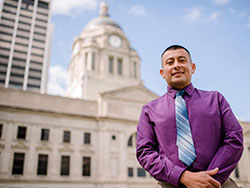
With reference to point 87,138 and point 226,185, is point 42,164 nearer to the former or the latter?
point 87,138

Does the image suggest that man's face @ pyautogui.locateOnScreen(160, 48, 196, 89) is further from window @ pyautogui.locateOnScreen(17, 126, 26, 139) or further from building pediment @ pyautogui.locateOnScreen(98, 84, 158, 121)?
building pediment @ pyautogui.locateOnScreen(98, 84, 158, 121)

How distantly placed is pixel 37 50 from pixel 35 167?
51969 millimetres

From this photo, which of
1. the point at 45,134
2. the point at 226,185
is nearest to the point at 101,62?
the point at 45,134

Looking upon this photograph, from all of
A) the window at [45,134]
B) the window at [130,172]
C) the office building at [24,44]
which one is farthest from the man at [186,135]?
the office building at [24,44]

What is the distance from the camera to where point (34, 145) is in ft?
72.3

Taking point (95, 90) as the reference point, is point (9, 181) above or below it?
below

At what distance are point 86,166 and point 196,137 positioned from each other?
74.1 ft

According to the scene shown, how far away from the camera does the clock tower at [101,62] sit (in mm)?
32781

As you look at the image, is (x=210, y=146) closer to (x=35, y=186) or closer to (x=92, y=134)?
(x=35, y=186)

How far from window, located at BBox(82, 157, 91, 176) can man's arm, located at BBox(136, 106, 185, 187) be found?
22.1m

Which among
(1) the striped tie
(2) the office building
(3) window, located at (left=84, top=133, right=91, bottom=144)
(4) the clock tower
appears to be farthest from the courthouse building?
(2) the office building

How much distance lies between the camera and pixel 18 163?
68.8 ft

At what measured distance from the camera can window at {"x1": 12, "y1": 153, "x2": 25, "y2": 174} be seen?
2070cm

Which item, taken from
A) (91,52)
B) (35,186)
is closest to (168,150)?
(35,186)
